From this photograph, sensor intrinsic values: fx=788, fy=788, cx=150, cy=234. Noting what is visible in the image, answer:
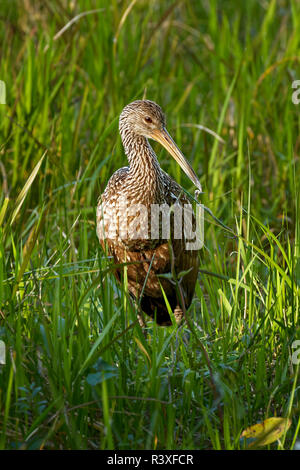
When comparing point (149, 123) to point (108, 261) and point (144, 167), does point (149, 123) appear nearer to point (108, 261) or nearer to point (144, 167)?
point (144, 167)

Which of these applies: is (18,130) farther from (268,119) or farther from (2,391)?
(2,391)

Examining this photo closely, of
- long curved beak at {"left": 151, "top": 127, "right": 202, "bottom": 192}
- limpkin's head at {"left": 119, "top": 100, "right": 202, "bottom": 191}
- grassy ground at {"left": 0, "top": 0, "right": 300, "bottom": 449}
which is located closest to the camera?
grassy ground at {"left": 0, "top": 0, "right": 300, "bottom": 449}

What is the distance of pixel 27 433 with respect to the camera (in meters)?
2.51

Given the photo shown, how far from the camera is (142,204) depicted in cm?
363

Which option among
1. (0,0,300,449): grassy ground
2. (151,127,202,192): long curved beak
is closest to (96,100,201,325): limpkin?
(151,127,202,192): long curved beak

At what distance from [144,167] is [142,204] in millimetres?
182

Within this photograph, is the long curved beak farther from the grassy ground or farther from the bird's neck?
the grassy ground

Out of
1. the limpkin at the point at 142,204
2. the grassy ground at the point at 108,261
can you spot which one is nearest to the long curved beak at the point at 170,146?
the limpkin at the point at 142,204

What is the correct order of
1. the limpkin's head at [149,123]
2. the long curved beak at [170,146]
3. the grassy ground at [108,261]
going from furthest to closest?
1. the limpkin's head at [149,123]
2. the long curved beak at [170,146]
3. the grassy ground at [108,261]

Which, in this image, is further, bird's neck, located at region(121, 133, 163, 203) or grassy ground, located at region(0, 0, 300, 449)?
bird's neck, located at region(121, 133, 163, 203)

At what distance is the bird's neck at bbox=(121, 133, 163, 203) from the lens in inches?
143

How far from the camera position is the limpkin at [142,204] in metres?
3.62

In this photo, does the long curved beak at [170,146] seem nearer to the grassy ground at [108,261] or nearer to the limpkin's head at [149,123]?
the limpkin's head at [149,123]

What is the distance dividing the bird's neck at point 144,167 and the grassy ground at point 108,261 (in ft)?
0.61
